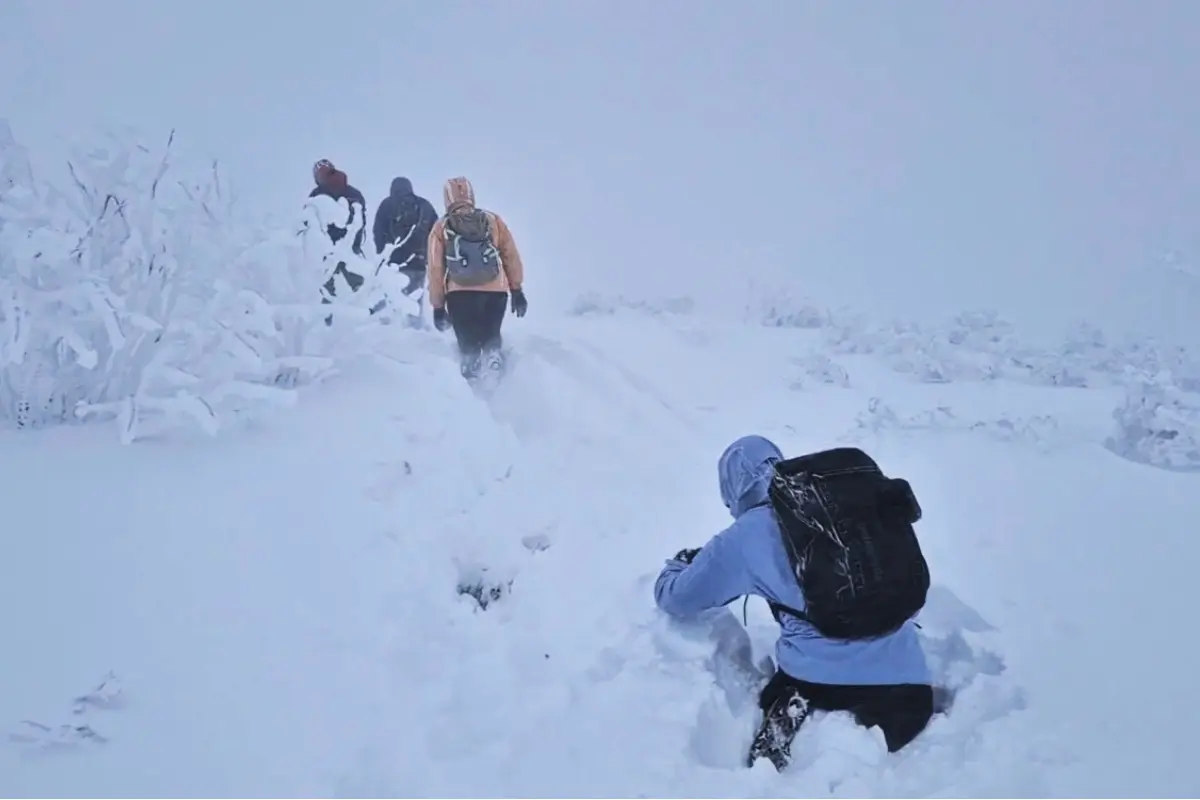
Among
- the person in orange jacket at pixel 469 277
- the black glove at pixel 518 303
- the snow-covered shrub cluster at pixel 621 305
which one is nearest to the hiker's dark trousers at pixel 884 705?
the person in orange jacket at pixel 469 277

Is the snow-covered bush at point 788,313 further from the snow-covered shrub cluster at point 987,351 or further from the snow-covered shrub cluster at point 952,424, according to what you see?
the snow-covered shrub cluster at point 952,424

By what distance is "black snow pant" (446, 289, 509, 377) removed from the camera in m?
4.88

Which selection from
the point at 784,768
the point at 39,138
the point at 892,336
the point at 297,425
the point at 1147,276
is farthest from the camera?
the point at 1147,276

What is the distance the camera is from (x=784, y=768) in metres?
1.95

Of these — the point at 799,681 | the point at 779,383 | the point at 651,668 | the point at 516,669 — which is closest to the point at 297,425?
the point at 516,669

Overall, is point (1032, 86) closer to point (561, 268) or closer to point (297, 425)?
point (561, 268)

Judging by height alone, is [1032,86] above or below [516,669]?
above

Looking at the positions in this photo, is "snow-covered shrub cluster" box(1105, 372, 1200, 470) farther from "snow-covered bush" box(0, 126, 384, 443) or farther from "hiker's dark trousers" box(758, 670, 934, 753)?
"snow-covered bush" box(0, 126, 384, 443)

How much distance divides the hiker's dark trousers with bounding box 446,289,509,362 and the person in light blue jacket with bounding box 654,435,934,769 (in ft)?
10.4


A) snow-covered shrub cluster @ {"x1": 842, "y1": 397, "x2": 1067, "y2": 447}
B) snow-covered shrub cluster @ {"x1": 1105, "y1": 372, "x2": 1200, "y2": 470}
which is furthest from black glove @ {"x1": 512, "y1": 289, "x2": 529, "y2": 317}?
snow-covered shrub cluster @ {"x1": 1105, "y1": 372, "x2": 1200, "y2": 470}

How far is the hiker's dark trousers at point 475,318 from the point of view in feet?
16.0

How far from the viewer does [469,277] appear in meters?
4.84

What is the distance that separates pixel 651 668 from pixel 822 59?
31.8m

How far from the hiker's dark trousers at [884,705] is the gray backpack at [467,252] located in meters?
3.55
